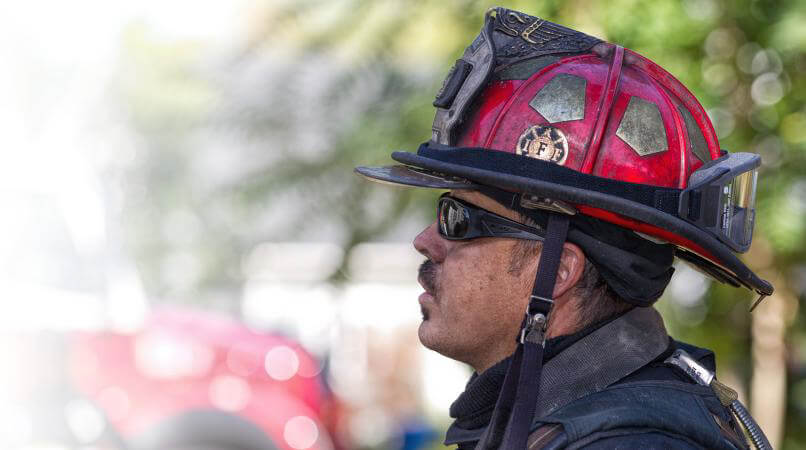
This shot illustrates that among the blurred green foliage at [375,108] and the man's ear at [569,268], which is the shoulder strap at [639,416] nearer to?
the man's ear at [569,268]

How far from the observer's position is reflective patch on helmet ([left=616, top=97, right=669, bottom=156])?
2.20 meters

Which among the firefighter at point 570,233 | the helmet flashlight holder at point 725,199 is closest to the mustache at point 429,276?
the firefighter at point 570,233

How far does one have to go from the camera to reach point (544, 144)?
2191 millimetres

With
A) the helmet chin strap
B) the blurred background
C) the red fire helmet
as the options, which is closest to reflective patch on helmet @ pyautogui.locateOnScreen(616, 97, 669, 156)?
the red fire helmet

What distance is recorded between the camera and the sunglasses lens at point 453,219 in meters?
2.37

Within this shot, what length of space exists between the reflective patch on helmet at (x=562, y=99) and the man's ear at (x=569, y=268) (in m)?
0.28

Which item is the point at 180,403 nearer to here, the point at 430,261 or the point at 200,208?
the point at 200,208

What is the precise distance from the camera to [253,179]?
360 centimetres

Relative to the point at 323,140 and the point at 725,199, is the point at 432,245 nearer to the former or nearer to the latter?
the point at 725,199

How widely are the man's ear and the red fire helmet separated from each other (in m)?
0.13

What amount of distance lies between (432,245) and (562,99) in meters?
0.48

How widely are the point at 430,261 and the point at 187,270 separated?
188 cm

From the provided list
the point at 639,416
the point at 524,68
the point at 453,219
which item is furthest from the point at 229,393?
the point at 639,416

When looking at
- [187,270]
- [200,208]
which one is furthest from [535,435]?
[187,270]
